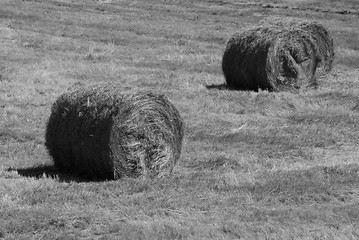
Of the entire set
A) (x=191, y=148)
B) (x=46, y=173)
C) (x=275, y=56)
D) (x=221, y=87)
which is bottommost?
(x=221, y=87)

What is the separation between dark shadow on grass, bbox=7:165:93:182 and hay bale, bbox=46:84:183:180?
0.14m

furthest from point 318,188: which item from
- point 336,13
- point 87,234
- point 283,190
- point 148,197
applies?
point 336,13

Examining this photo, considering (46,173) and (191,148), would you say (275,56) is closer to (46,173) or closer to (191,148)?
(191,148)

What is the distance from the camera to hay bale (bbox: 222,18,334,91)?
65.9 feet

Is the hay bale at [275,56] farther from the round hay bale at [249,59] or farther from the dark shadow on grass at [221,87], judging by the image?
the dark shadow on grass at [221,87]

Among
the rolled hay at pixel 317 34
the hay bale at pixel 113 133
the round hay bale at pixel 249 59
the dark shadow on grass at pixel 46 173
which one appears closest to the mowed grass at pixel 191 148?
the dark shadow on grass at pixel 46 173

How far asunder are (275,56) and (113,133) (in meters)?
8.89

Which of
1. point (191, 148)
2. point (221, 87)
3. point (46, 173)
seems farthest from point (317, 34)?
point (46, 173)

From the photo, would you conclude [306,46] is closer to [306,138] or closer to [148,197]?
[306,138]

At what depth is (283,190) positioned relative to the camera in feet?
35.9

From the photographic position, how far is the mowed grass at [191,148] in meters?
9.48

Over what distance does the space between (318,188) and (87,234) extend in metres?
3.40

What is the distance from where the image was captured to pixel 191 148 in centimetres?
1473

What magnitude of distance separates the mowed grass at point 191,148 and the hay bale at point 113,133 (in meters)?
0.31
